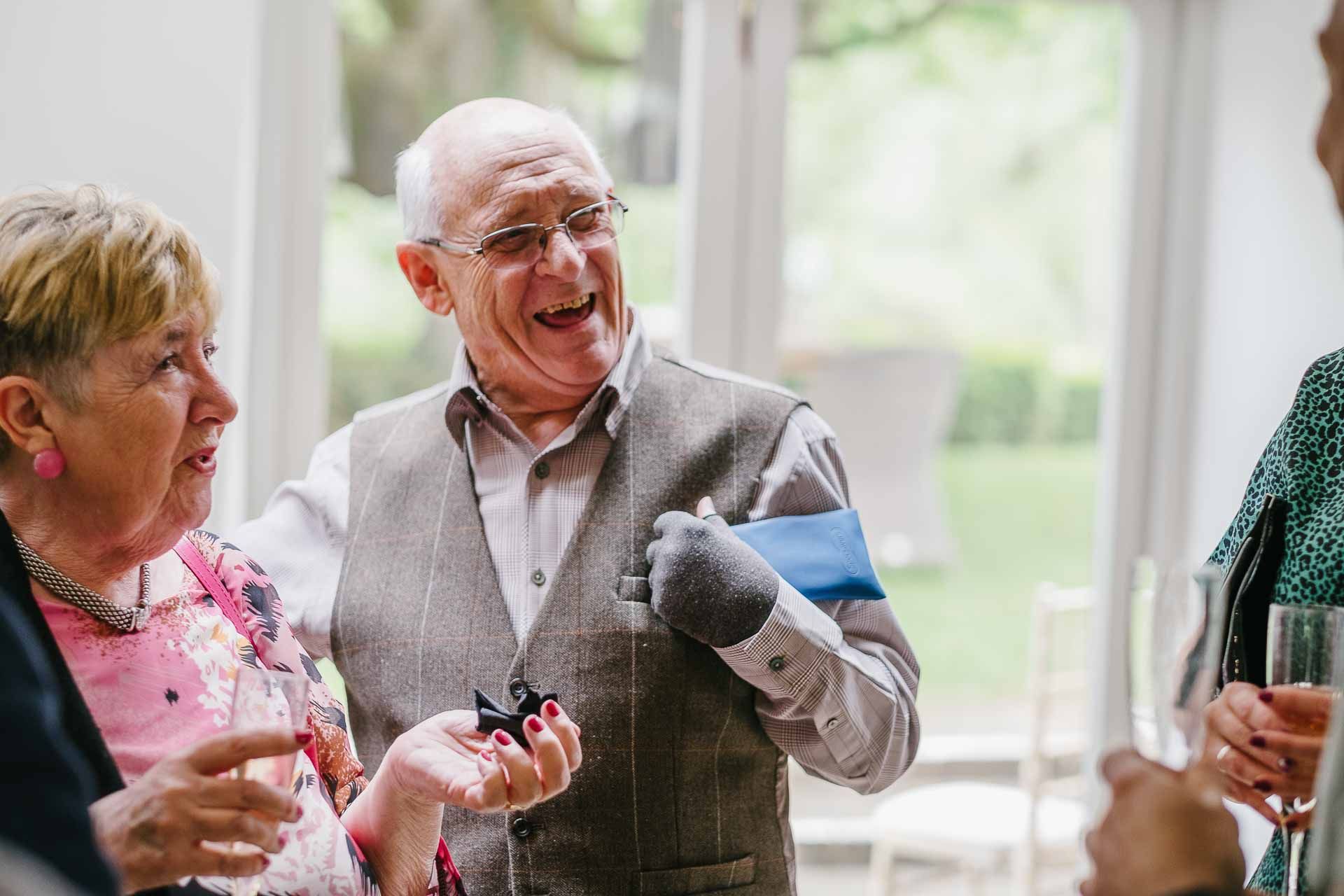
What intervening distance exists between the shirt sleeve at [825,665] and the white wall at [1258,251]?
4.89ft

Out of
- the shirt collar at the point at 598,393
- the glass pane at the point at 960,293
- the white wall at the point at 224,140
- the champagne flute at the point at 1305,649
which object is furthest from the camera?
the glass pane at the point at 960,293

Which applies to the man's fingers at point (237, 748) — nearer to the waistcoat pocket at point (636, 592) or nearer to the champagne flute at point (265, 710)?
the champagne flute at point (265, 710)

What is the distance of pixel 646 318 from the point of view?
2822 mm

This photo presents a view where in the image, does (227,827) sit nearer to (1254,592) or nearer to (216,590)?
(216,590)

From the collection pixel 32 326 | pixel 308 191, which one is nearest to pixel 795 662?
pixel 32 326

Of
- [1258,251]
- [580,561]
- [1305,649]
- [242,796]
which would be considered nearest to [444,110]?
[580,561]

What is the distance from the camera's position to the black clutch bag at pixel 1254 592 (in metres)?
1.23

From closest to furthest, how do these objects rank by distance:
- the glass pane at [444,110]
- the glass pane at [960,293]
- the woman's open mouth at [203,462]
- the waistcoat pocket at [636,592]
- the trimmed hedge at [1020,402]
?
the woman's open mouth at [203,462] < the waistcoat pocket at [636,592] < the glass pane at [444,110] < the glass pane at [960,293] < the trimmed hedge at [1020,402]

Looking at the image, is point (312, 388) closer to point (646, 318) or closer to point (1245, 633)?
point (646, 318)

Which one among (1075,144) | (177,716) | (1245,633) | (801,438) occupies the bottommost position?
(177,716)

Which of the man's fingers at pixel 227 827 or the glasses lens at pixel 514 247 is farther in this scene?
the glasses lens at pixel 514 247

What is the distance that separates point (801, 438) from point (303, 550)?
2.43 feet

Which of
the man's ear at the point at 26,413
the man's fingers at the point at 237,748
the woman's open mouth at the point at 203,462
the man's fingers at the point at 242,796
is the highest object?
the man's ear at the point at 26,413

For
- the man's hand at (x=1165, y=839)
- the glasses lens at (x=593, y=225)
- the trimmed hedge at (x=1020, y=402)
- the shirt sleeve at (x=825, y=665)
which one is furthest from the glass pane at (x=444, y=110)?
the man's hand at (x=1165, y=839)
